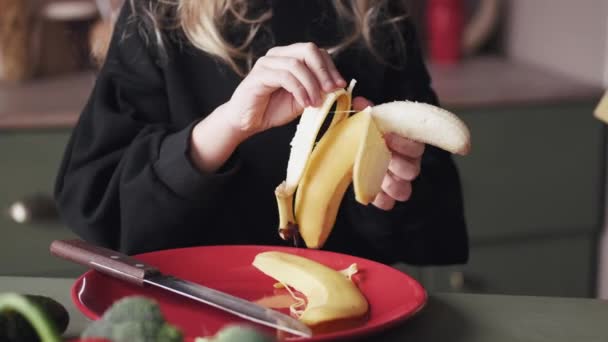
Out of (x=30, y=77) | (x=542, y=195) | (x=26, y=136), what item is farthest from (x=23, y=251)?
(x=542, y=195)

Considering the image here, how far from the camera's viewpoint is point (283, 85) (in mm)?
857

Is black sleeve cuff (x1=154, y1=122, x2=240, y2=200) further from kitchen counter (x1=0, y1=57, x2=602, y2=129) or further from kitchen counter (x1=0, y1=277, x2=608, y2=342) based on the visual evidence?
kitchen counter (x1=0, y1=57, x2=602, y2=129)

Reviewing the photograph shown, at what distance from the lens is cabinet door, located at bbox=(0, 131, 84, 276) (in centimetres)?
173

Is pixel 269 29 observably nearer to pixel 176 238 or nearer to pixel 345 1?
pixel 345 1

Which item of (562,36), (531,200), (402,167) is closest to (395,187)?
(402,167)

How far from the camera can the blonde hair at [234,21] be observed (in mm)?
1200

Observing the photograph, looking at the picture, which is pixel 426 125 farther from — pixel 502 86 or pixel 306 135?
pixel 502 86

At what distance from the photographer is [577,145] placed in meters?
1.89

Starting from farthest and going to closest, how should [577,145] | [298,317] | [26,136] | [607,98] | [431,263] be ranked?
[577,145], [26,136], [431,263], [607,98], [298,317]

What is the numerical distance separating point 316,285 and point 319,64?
0.19m

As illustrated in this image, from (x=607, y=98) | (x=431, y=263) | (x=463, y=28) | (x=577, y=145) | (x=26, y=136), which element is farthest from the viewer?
(x=463, y=28)

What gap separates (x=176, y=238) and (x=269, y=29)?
0.30m

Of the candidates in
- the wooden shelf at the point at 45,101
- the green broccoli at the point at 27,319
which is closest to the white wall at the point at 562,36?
the wooden shelf at the point at 45,101

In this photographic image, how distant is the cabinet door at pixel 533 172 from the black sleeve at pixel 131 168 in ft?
2.55
